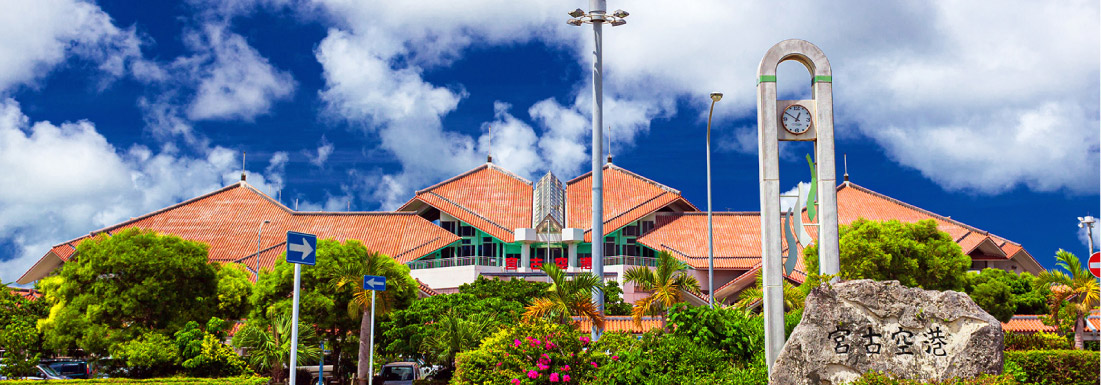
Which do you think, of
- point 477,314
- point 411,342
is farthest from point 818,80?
point 411,342

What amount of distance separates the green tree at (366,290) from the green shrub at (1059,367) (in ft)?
55.3

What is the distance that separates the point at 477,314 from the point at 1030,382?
580 inches

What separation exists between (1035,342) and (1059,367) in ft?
21.9

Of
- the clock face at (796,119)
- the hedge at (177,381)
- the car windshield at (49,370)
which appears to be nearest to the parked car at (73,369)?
the car windshield at (49,370)

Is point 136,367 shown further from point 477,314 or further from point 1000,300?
point 1000,300

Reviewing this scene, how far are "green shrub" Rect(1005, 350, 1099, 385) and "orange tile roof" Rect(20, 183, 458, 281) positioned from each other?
3515 cm

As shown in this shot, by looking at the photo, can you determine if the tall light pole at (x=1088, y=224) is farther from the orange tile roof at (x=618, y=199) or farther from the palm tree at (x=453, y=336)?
the orange tile roof at (x=618, y=199)

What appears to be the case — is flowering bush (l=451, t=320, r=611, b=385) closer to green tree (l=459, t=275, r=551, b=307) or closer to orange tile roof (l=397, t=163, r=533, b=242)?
green tree (l=459, t=275, r=551, b=307)

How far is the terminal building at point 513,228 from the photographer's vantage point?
5194 centimetres

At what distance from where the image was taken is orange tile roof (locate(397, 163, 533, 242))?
176 ft

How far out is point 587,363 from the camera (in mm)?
16734

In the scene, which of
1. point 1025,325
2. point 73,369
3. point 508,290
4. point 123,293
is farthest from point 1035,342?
point 73,369

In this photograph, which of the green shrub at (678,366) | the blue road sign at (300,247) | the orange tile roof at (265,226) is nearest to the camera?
the blue road sign at (300,247)

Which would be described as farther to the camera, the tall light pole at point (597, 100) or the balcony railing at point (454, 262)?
the balcony railing at point (454, 262)
